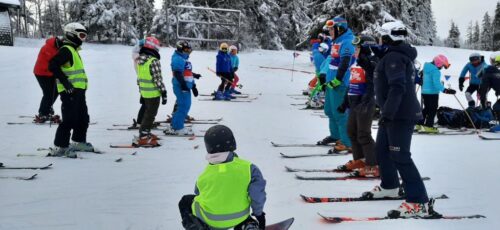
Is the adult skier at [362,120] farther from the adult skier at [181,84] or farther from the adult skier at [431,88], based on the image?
the adult skier at [431,88]

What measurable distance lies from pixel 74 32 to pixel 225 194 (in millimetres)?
4218

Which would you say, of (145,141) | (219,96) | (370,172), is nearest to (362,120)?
(370,172)

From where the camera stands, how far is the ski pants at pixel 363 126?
5.30 m

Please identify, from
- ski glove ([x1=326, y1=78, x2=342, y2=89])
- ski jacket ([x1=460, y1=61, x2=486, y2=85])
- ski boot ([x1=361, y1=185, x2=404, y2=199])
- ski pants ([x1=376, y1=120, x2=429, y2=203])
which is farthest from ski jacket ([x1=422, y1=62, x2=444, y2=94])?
ski pants ([x1=376, y1=120, x2=429, y2=203])

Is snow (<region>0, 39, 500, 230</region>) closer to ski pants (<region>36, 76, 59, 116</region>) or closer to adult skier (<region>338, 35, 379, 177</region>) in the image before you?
adult skier (<region>338, 35, 379, 177</region>)

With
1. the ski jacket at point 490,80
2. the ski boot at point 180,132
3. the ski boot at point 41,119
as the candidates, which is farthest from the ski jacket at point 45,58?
the ski jacket at point 490,80

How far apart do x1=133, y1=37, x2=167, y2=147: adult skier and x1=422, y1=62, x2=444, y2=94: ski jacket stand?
496cm

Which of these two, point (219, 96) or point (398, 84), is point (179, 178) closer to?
point (398, 84)

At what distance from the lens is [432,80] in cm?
888

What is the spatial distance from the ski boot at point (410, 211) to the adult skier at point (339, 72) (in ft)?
7.36

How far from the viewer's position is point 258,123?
9.89m

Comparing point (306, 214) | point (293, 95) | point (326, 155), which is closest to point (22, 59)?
point (293, 95)

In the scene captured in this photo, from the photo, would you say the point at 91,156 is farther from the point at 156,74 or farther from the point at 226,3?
the point at 226,3

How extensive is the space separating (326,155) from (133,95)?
9.02m
